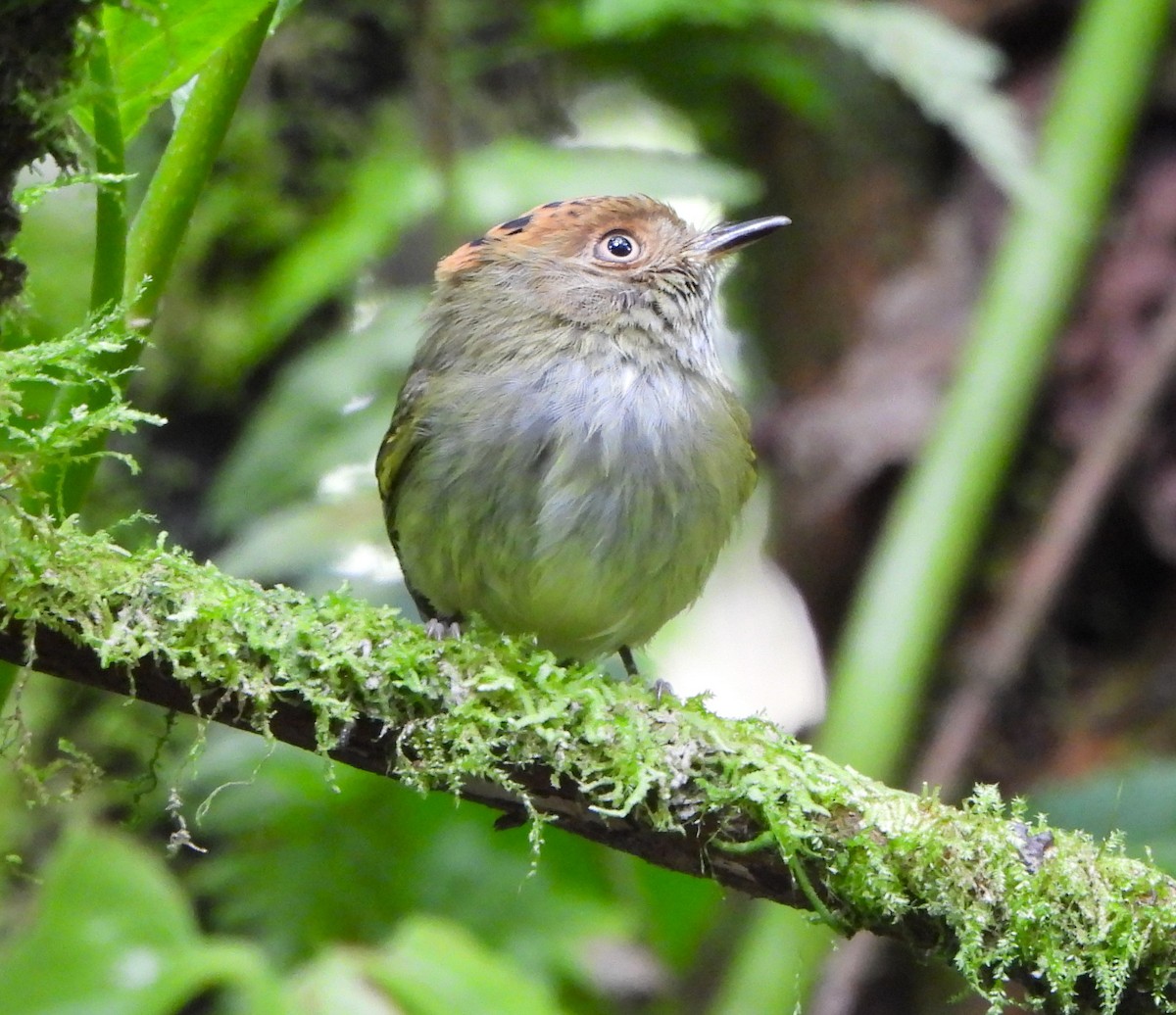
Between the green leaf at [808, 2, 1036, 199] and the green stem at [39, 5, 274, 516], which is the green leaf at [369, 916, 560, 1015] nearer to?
the green stem at [39, 5, 274, 516]

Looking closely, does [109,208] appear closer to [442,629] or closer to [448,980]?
[442,629]

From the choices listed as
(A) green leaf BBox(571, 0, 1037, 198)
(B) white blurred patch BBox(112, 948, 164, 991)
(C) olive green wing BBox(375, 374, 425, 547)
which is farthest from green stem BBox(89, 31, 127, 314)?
(A) green leaf BBox(571, 0, 1037, 198)

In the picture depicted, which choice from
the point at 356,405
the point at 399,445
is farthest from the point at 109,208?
the point at 356,405

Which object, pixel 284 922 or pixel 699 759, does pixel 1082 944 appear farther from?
pixel 284 922

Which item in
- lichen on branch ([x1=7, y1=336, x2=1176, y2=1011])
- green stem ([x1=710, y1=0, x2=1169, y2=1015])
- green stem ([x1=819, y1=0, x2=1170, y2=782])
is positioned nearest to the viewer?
lichen on branch ([x1=7, y1=336, x2=1176, y2=1011])

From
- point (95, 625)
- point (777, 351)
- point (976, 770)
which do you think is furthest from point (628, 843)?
point (777, 351)

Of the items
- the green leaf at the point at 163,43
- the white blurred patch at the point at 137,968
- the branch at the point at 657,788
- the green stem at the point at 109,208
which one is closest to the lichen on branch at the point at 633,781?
the branch at the point at 657,788

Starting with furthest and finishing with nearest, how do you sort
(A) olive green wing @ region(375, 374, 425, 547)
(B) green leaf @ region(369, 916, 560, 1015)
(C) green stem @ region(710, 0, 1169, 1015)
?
(C) green stem @ region(710, 0, 1169, 1015)
(A) olive green wing @ region(375, 374, 425, 547)
(B) green leaf @ region(369, 916, 560, 1015)
